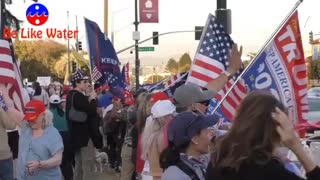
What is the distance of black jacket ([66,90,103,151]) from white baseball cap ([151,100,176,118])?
4.57 metres

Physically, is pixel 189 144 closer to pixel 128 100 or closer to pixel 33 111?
pixel 33 111

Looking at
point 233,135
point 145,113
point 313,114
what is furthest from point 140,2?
point 233,135

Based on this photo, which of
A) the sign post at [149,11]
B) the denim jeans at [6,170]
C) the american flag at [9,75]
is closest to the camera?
the denim jeans at [6,170]

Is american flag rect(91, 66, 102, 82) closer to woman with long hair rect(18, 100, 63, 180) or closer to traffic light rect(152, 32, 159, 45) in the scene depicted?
woman with long hair rect(18, 100, 63, 180)

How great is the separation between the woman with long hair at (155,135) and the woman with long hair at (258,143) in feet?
5.50

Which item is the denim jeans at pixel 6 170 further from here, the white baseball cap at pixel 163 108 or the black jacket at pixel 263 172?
the black jacket at pixel 263 172

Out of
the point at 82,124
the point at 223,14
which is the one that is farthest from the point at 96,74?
the point at 223,14

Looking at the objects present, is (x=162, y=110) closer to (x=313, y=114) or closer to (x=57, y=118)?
(x=57, y=118)

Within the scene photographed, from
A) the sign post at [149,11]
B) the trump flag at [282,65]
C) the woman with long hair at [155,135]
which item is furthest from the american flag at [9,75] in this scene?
the sign post at [149,11]

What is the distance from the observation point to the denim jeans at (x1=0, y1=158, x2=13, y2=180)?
7.16 metres

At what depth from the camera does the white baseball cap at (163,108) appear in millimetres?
5160

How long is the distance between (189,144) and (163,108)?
4.83 feet

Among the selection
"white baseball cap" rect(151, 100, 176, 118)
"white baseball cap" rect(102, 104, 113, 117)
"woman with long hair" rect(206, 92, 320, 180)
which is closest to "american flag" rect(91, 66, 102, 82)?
"white baseball cap" rect(102, 104, 113, 117)

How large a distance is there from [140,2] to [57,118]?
21145 mm
